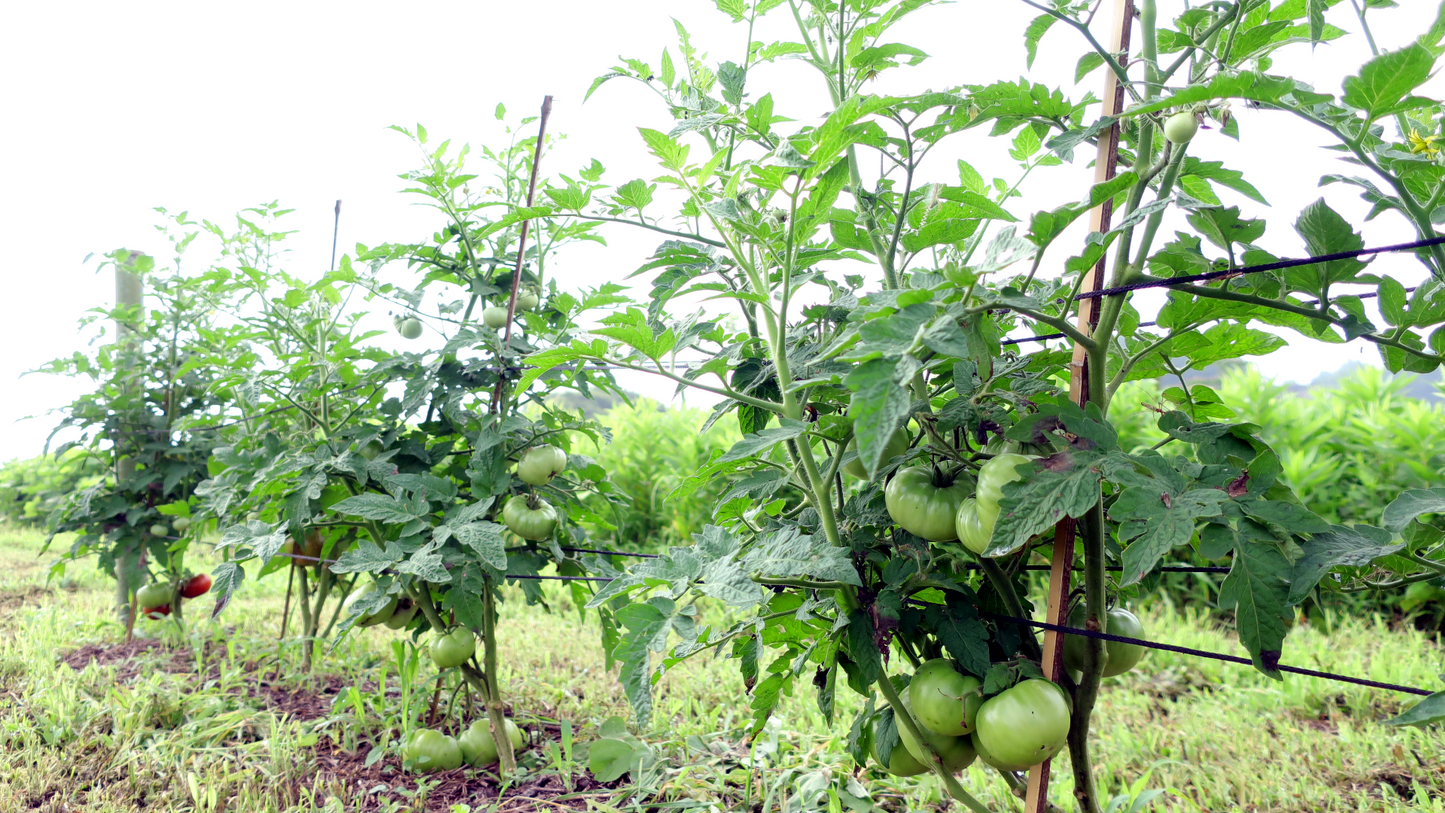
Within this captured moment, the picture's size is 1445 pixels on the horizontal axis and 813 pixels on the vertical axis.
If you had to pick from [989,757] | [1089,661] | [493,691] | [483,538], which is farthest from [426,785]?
[1089,661]

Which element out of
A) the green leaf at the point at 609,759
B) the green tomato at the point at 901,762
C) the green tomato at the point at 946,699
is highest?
the green tomato at the point at 946,699

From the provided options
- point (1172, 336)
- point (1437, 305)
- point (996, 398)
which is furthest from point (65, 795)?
point (1437, 305)

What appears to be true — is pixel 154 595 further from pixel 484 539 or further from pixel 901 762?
pixel 901 762

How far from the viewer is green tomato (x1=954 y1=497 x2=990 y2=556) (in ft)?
2.97

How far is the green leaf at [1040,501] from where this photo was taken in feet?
2.60

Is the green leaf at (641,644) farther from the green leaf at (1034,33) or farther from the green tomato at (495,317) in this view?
the green tomato at (495,317)

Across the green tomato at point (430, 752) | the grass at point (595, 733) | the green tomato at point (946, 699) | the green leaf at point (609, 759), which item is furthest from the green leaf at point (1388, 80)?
the green tomato at point (430, 752)

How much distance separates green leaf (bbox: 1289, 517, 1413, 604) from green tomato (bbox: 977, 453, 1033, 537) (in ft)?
0.91

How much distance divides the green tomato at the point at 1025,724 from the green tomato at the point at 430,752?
56.7 inches

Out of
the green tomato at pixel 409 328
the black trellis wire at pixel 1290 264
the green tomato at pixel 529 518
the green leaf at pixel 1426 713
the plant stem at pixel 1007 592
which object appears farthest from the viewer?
the green tomato at pixel 409 328

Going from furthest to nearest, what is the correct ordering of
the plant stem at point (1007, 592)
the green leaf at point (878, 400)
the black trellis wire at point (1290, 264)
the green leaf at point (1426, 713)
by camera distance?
the plant stem at point (1007, 592) < the black trellis wire at point (1290, 264) < the green leaf at point (1426, 713) < the green leaf at point (878, 400)

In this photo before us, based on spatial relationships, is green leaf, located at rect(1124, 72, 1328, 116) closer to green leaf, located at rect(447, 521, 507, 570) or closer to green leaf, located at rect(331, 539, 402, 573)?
green leaf, located at rect(447, 521, 507, 570)

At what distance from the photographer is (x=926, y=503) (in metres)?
0.98

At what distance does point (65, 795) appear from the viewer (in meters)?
1.83
